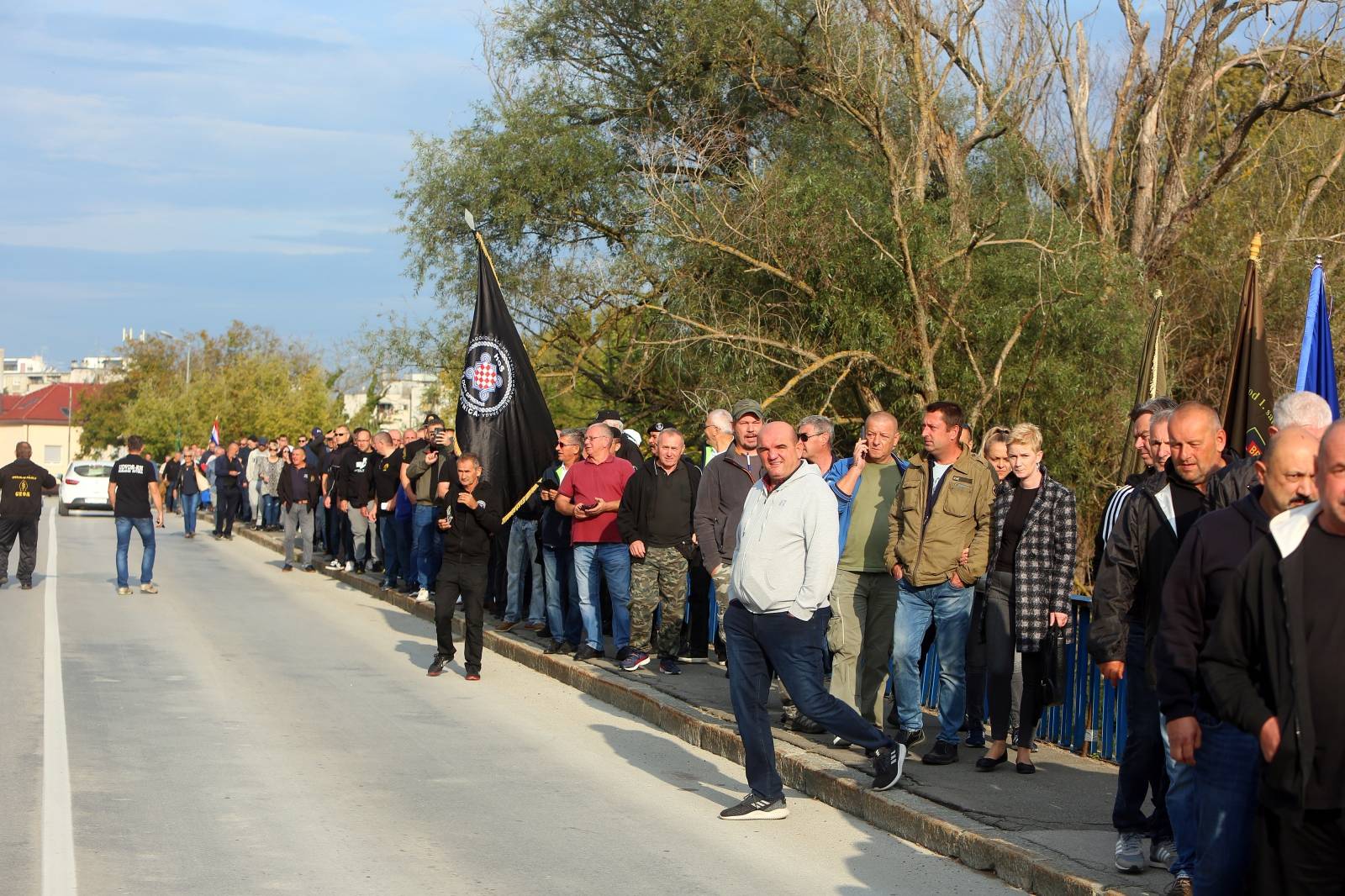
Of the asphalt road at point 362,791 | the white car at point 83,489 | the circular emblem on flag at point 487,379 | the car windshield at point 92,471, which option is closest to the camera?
the asphalt road at point 362,791

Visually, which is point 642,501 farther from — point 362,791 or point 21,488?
point 21,488

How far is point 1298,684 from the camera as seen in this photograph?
12.5 ft

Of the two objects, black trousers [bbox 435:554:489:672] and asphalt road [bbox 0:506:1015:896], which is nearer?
asphalt road [bbox 0:506:1015:896]

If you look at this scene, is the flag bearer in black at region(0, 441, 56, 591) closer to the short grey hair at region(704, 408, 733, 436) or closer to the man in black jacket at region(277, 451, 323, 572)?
the man in black jacket at region(277, 451, 323, 572)

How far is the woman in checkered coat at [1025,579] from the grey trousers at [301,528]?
17292mm

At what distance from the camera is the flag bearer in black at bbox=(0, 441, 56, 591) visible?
19.5m

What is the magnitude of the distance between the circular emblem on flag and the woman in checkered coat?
24.0 feet

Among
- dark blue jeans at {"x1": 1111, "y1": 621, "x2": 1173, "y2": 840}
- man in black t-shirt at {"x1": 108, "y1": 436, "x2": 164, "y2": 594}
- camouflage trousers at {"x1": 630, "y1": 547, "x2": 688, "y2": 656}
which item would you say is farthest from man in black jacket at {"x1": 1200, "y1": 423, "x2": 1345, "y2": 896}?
man in black t-shirt at {"x1": 108, "y1": 436, "x2": 164, "y2": 594}

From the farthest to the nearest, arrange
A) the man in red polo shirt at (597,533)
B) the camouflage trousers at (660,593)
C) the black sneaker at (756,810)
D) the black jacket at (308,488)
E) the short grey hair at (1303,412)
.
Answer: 1. the black jacket at (308,488)
2. the man in red polo shirt at (597,533)
3. the camouflage trousers at (660,593)
4. the black sneaker at (756,810)
5. the short grey hair at (1303,412)

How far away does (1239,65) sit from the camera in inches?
987

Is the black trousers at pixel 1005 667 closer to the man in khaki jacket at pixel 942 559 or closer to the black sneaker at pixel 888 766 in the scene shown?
the man in khaki jacket at pixel 942 559

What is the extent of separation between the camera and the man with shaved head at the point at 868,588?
352 inches

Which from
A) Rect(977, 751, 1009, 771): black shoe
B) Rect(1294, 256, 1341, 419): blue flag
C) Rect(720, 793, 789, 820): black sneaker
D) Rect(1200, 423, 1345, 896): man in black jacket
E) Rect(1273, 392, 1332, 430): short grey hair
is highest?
Rect(1294, 256, 1341, 419): blue flag

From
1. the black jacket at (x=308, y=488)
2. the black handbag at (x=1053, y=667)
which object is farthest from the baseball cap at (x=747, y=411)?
the black jacket at (x=308, y=488)
